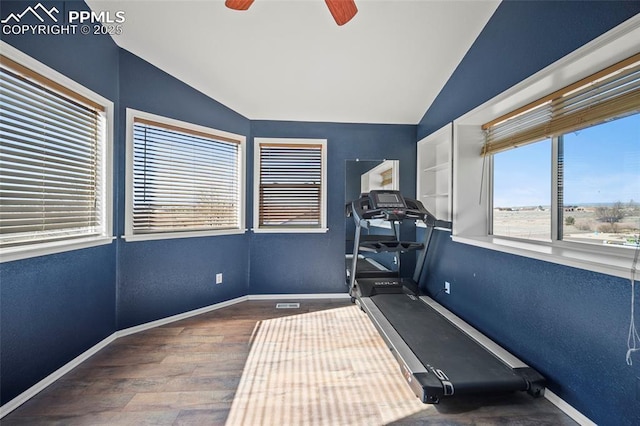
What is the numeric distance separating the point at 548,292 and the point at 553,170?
0.99 meters

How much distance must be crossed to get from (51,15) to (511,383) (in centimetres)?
405

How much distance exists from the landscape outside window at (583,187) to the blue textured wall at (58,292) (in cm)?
380

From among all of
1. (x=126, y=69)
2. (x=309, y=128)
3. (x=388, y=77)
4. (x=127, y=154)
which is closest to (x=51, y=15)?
(x=126, y=69)

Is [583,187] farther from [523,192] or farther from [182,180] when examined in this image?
[182,180]

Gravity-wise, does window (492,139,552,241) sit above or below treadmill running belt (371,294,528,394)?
above

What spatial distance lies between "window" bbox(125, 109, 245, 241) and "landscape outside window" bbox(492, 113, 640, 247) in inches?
124

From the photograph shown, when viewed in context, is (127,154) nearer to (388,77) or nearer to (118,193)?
(118,193)

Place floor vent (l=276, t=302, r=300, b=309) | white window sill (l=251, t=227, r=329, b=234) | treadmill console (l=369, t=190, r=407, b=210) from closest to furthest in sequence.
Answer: treadmill console (l=369, t=190, r=407, b=210), floor vent (l=276, t=302, r=300, b=309), white window sill (l=251, t=227, r=329, b=234)

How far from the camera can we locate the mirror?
4051 millimetres

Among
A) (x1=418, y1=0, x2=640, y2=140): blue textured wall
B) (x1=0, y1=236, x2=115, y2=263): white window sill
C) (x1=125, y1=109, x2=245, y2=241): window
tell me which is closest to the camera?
(x1=418, y1=0, x2=640, y2=140): blue textured wall

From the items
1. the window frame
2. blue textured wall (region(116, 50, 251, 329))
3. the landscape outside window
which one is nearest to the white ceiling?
blue textured wall (region(116, 50, 251, 329))

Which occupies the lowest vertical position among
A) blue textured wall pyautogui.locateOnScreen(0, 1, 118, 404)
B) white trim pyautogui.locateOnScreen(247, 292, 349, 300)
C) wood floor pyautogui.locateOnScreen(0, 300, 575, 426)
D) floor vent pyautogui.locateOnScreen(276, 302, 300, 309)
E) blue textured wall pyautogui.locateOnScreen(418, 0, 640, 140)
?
wood floor pyautogui.locateOnScreen(0, 300, 575, 426)

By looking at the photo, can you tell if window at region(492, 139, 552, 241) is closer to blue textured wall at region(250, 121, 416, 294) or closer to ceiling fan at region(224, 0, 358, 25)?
blue textured wall at region(250, 121, 416, 294)

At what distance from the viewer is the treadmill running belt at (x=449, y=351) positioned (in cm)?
182
